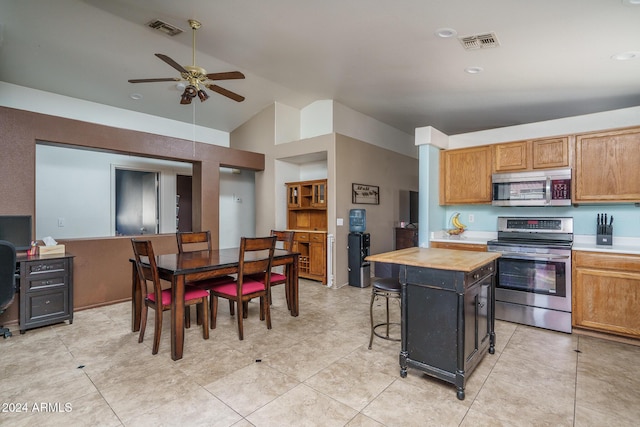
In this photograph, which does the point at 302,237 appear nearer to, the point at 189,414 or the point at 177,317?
the point at 177,317

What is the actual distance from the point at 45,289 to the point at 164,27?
3.03 m

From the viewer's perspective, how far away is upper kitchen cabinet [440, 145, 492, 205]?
12.9 feet

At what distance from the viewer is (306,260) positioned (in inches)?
221

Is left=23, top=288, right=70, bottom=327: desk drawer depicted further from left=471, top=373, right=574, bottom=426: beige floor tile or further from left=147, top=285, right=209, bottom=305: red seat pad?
left=471, top=373, right=574, bottom=426: beige floor tile

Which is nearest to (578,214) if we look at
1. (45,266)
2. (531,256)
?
(531,256)

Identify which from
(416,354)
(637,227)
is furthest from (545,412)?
(637,227)

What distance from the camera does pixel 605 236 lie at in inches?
130

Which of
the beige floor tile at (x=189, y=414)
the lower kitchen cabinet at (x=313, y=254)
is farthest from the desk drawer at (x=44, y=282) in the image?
the lower kitchen cabinet at (x=313, y=254)

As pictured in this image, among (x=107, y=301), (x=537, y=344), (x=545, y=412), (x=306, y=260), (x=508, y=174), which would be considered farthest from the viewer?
(x=306, y=260)

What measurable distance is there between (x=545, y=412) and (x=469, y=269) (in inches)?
37.7

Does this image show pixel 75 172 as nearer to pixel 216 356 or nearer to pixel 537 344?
pixel 216 356

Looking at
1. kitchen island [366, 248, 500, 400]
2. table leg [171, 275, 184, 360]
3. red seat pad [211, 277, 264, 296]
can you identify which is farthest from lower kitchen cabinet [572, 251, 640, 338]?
table leg [171, 275, 184, 360]

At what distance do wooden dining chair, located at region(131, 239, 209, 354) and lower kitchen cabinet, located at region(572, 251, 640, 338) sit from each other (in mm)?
3629

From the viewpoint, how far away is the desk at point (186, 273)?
2.56m
